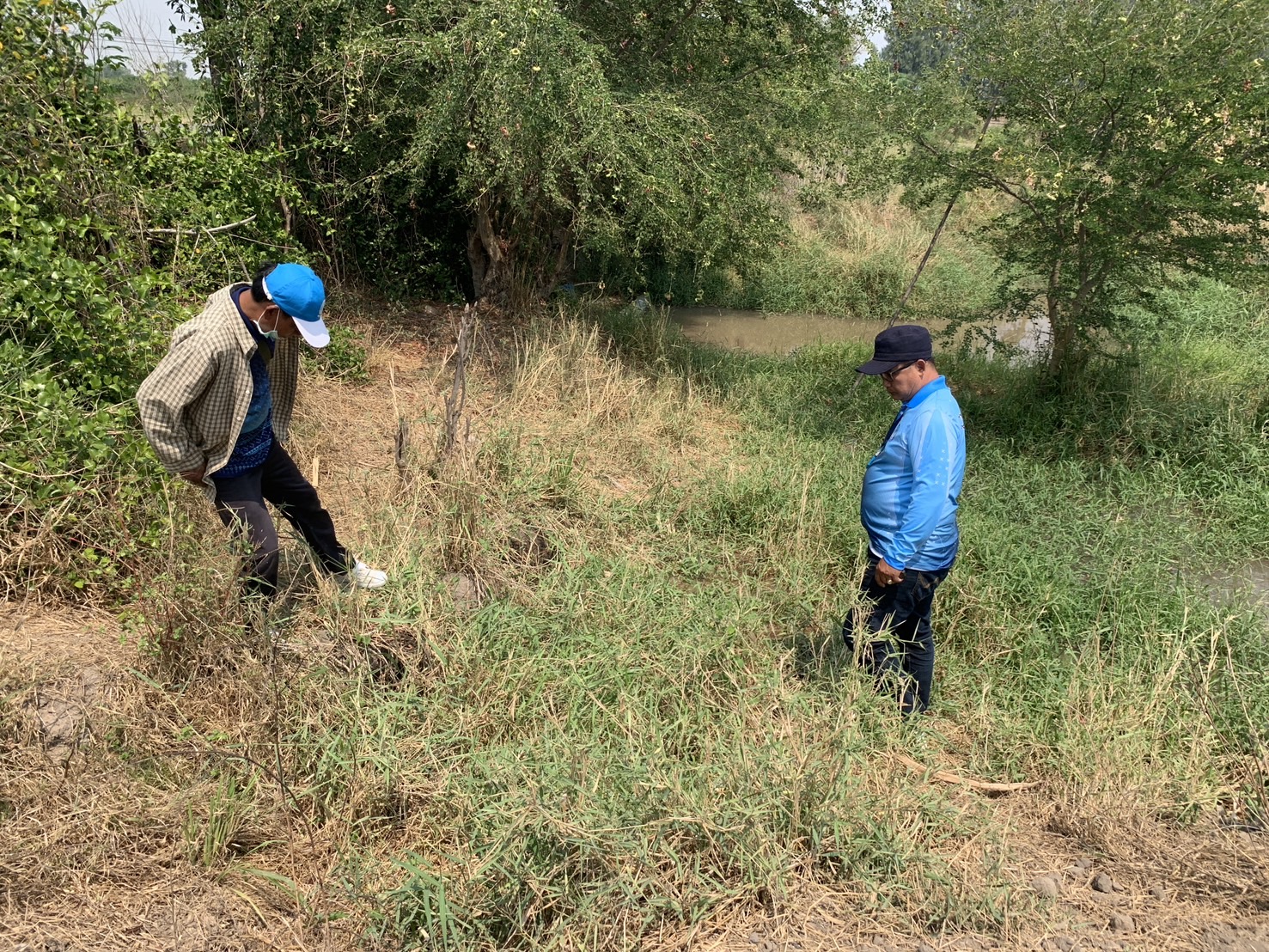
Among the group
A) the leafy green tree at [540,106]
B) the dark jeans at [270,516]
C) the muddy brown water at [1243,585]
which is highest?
the leafy green tree at [540,106]

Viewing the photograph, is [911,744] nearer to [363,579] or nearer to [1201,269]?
[363,579]

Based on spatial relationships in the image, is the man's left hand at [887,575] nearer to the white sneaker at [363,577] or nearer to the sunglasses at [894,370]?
the sunglasses at [894,370]

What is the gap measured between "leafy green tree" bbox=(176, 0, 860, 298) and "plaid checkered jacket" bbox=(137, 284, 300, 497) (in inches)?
133

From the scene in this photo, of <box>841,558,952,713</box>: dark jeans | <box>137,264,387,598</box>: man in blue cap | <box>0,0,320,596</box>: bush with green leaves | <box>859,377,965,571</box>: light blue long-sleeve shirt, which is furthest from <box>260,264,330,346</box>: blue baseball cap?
<box>841,558,952,713</box>: dark jeans

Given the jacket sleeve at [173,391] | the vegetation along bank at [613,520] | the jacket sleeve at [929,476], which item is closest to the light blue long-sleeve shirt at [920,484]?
the jacket sleeve at [929,476]

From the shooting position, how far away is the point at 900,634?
349cm

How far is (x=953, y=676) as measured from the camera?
12.6 ft

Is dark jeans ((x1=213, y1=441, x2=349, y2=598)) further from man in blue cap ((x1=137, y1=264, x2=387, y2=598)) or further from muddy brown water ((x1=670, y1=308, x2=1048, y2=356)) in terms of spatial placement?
muddy brown water ((x1=670, y1=308, x2=1048, y2=356))

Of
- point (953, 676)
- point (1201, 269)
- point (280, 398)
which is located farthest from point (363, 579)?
point (1201, 269)

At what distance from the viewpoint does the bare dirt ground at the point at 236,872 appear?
239 centimetres

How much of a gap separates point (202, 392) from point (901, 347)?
8.53 ft

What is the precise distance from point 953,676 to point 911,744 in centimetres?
65

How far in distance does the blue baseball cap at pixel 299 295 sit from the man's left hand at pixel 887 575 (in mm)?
2241

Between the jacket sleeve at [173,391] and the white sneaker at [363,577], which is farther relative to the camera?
the white sneaker at [363,577]
